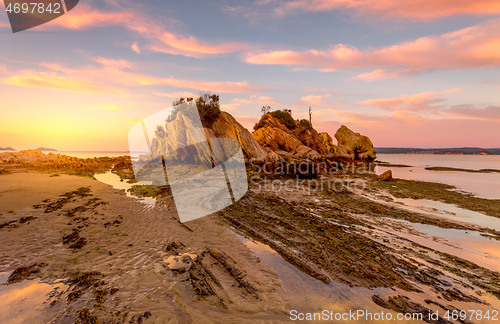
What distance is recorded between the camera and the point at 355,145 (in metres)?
60.5

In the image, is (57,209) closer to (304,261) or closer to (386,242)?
(304,261)

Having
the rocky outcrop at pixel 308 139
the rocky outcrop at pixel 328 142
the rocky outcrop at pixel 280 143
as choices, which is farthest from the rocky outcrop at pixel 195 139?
the rocky outcrop at pixel 328 142

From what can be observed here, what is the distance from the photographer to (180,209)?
12281mm

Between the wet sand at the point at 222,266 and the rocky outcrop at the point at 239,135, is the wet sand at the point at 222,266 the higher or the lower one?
the lower one

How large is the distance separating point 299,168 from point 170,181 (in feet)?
62.0

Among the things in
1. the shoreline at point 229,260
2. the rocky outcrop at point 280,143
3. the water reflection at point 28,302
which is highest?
the rocky outcrop at point 280,143

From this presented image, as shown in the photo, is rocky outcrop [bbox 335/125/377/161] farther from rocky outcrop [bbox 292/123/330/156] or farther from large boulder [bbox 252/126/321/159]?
large boulder [bbox 252/126/321/159]


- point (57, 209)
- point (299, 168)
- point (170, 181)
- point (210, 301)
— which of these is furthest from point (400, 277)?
point (299, 168)

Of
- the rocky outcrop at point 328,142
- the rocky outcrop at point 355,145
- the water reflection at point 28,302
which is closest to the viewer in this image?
the water reflection at point 28,302

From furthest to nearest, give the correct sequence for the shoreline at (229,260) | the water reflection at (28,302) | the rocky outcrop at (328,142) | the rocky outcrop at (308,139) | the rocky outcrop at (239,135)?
the rocky outcrop at (328,142)
the rocky outcrop at (308,139)
the rocky outcrop at (239,135)
the shoreline at (229,260)
the water reflection at (28,302)

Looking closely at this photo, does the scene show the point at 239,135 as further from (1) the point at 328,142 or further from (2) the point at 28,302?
(1) the point at 328,142

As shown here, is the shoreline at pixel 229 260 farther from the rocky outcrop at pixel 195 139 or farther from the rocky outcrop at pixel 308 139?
the rocky outcrop at pixel 308 139

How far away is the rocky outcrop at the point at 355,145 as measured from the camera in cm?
5956

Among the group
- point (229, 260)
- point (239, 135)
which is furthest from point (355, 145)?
point (229, 260)
